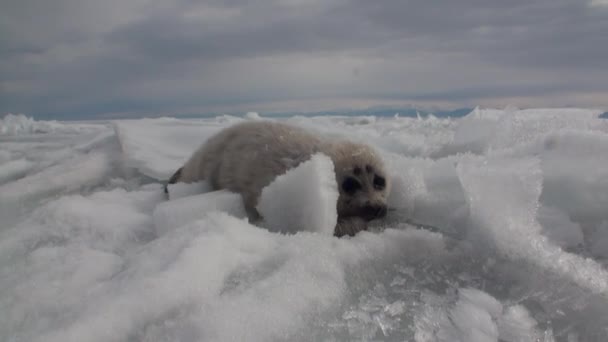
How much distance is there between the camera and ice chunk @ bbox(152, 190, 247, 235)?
9.30 feet

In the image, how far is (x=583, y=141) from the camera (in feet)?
9.93

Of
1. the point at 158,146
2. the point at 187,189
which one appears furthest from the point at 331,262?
the point at 158,146

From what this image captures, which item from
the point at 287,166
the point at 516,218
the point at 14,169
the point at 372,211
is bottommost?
the point at 14,169

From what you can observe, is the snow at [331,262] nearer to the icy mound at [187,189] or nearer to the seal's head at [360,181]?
the icy mound at [187,189]

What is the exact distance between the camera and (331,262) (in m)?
2.12

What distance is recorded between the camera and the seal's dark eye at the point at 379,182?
334 centimetres

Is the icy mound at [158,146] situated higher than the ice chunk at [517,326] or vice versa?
the icy mound at [158,146]

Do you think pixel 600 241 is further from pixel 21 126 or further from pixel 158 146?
pixel 21 126

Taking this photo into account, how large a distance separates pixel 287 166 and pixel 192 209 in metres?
0.75

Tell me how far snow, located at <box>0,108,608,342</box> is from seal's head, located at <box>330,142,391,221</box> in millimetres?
130

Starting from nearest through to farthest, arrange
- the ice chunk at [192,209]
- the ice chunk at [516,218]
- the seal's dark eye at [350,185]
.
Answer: the ice chunk at [516,218] < the ice chunk at [192,209] < the seal's dark eye at [350,185]

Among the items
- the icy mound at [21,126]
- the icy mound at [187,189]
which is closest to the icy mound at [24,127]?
the icy mound at [21,126]

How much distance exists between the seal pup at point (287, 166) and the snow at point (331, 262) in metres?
0.16

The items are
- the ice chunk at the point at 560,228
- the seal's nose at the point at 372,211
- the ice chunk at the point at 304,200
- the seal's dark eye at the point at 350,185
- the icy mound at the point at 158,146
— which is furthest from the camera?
the icy mound at the point at 158,146
